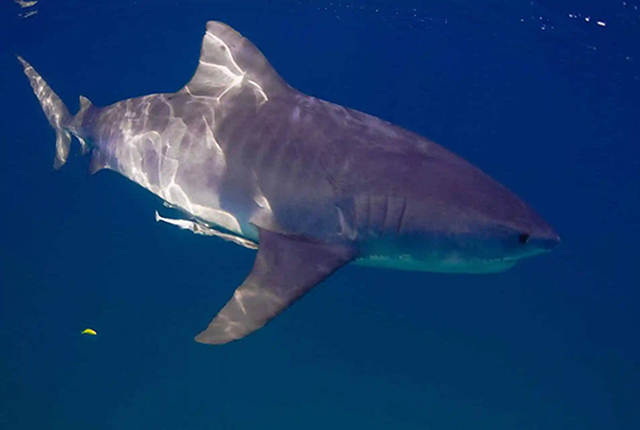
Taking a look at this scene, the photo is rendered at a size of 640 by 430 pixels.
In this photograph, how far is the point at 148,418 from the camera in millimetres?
11422

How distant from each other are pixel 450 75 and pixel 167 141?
27376 mm

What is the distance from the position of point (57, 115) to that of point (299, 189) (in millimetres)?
5868

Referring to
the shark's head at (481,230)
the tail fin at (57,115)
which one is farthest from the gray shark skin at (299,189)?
the tail fin at (57,115)

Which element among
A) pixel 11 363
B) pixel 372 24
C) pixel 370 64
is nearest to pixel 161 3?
pixel 372 24

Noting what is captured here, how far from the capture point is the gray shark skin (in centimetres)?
427

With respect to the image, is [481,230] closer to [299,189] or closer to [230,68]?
[299,189]

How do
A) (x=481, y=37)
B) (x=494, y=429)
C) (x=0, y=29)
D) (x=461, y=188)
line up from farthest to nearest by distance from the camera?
(x=481, y=37) < (x=0, y=29) < (x=494, y=429) < (x=461, y=188)

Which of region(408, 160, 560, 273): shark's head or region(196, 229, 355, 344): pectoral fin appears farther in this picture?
region(408, 160, 560, 273): shark's head

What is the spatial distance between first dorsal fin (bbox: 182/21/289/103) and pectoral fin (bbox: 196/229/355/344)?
5.56ft

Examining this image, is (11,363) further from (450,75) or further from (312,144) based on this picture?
(450,75)

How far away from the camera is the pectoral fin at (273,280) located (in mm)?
3877

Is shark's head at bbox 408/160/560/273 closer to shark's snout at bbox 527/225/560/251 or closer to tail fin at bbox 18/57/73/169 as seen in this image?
shark's snout at bbox 527/225/560/251

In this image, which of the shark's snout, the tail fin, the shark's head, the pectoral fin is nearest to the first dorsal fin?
the pectoral fin

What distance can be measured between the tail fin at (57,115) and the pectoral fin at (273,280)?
5467mm
